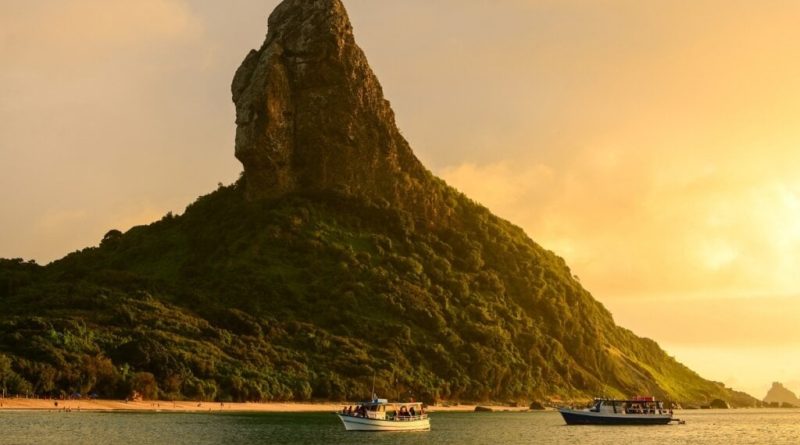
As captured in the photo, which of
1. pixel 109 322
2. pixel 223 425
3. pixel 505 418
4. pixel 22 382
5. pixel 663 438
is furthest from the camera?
pixel 109 322

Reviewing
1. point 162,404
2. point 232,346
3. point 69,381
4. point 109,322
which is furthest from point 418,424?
point 109,322

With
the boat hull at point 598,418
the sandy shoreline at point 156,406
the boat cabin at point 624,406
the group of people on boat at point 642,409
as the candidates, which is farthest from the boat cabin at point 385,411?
the group of people on boat at point 642,409

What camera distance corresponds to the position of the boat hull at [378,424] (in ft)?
432

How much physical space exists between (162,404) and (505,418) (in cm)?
6262

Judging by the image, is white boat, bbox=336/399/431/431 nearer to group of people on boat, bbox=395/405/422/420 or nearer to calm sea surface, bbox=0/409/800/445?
group of people on boat, bbox=395/405/422/420

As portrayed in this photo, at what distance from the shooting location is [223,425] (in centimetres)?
13088

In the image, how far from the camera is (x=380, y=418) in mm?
133375

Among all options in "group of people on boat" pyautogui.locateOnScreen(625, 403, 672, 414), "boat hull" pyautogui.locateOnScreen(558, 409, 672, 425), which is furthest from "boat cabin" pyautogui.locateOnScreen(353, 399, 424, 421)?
"group of people on boat" pyautogui.locateOnScreen(625, 403, 672, 414)

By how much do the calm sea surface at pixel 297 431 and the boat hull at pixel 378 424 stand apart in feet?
5.89

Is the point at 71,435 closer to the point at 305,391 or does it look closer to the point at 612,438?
the point at 612,438

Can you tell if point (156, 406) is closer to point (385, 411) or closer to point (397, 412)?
point (385, 411)

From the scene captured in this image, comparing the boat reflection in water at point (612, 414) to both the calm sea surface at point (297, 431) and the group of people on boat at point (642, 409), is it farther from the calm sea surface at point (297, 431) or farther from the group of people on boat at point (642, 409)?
the calm sea surface at point (297, 431)

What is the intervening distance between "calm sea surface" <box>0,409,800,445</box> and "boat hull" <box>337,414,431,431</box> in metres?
1.80

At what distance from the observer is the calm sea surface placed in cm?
10712
